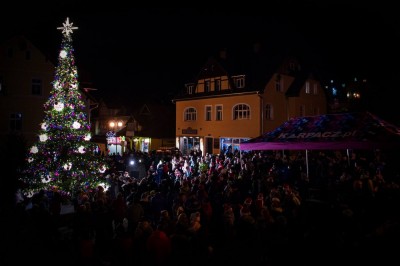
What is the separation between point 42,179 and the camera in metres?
13.7

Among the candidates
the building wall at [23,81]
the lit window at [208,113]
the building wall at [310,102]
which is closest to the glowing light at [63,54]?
the building wall at [23,81]

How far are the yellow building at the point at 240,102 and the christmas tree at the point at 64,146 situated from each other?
13.6 metres

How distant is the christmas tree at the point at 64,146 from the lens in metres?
13.6

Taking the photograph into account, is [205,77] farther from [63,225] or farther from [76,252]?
[76,252]

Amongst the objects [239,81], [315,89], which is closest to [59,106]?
[239,81]

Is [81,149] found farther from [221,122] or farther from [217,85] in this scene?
[217,85]

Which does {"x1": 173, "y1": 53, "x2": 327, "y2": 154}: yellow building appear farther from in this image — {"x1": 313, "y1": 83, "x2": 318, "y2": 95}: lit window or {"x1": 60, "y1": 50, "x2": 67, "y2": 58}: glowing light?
{"x1": 60, "y1": 50, "x2": 67, "y2": 58}: glowing light

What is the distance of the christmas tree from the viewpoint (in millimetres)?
13641

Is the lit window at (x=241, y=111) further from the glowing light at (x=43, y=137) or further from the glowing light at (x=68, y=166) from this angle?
the glowing light at (x=43, y=137)

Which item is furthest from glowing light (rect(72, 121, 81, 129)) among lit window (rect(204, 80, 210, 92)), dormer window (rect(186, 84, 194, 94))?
dormer window (rect(186, 84, 194, 94))

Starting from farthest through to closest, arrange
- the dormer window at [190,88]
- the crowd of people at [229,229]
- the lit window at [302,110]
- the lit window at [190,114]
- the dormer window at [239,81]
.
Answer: the dormer window at [190,88], the lit window at [190,114], the lit window at [302,110], the dormer window at [239,81], the crowd of people at [229,229]

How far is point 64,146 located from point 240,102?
58.6ft

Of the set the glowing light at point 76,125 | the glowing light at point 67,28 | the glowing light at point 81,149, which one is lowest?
the glowing light at point 81,149

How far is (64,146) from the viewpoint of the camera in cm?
1398
